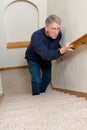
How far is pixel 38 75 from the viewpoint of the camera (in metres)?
3.35

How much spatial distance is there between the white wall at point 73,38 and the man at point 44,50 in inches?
5.3

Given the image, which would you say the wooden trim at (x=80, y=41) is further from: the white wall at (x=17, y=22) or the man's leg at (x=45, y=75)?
the white wall at (x=17, y=22)

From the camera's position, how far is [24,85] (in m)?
4.62

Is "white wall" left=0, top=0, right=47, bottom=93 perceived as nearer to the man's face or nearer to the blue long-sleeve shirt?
the blue long-sleeve shirt

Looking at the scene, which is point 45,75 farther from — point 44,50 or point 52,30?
point 52,30

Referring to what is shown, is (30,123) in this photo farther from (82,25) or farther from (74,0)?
(74,0)

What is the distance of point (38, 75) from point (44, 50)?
0.66m

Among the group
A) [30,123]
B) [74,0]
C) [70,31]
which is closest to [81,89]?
[70,31]

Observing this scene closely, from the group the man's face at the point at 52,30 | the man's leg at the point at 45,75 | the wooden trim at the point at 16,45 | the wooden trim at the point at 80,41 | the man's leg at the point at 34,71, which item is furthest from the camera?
the wooden trim at the point at 16,45

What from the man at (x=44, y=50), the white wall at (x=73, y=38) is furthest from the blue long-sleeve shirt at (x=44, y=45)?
the white wall at (x=73, y=38)

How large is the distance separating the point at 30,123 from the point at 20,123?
0.07m

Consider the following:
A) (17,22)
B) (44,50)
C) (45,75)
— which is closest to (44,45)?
(44,50)

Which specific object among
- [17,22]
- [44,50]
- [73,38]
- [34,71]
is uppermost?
[73,38]

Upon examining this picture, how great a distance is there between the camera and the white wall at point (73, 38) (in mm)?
2514
